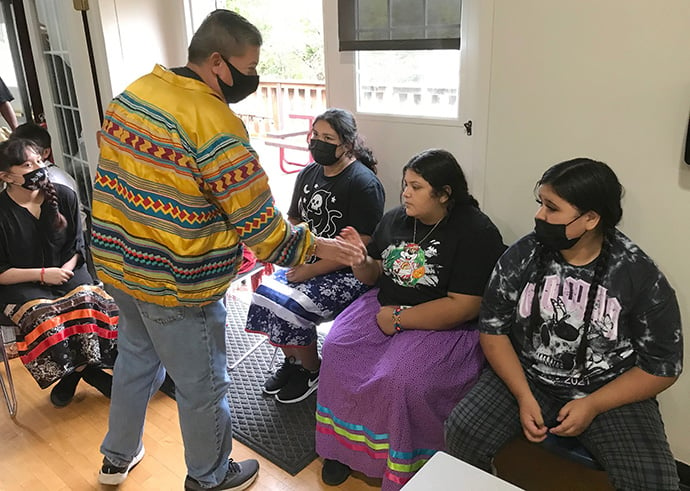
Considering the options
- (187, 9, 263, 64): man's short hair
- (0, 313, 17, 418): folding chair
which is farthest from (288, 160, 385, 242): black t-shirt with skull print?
(0, 313, 17, 418): folding chair

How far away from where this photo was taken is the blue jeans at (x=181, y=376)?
1590 mm

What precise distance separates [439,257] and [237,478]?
3.26ft

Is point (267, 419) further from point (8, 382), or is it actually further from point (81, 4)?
point (81, 4)

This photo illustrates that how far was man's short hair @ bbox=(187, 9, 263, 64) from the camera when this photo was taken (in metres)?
1.43

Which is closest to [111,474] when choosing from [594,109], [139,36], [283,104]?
[594,109]

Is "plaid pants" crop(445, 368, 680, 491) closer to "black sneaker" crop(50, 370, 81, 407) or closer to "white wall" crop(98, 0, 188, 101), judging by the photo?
"black sneaker" crop(50, 370, 81, 407)

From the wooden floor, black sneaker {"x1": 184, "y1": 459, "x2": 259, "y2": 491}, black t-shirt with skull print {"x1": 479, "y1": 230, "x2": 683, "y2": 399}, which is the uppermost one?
black t-shirt with skull print {"x1": 479, "y1": 230, "x2": 683, "y2": 399}

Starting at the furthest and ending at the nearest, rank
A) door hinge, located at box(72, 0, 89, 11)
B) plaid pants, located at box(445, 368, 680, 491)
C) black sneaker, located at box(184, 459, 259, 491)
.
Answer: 1. door hinge, located at box(72, 0, 89, 11)
2. black sneaker, located at box(184, 459, 259, 491)
3. plaid pants, located at box(445, 368, 680, 491)

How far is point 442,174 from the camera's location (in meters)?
1.79

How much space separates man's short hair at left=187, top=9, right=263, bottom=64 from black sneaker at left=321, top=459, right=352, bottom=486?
135 centimetres

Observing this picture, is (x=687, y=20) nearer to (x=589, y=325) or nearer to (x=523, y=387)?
(x=589, y=325)

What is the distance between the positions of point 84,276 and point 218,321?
1.10 metres

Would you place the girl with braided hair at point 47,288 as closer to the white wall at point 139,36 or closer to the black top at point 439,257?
the white wall at point 139,36

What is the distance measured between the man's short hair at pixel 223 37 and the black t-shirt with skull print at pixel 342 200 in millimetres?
813
